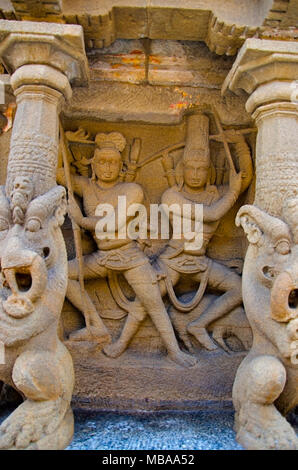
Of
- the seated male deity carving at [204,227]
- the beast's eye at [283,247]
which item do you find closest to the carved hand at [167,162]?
the seated male deity carving at [204,227]

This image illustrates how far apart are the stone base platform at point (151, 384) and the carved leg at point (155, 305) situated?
10 cm

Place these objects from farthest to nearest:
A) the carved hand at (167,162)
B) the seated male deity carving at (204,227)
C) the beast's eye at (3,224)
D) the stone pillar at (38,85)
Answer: the carved hand at (167,162), the seated male deity carving at (204,227), the stone pillar at (38,85), the beast's eye at (3,224)

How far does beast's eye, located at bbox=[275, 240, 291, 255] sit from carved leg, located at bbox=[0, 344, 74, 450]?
1.74 m

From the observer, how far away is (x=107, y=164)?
4.36 m

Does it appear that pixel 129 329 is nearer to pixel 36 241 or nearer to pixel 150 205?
pixel 150 205

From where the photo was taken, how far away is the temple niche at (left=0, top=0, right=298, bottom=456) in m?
3.08

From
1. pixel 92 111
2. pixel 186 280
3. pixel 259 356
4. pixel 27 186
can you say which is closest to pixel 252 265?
pixel 259 356

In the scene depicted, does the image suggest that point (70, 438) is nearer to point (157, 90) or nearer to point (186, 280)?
point (186, 280)

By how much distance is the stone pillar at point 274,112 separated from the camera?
3.42m

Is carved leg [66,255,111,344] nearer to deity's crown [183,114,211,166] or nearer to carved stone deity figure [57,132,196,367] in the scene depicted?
carved stone deity figure [57,132,196,367]

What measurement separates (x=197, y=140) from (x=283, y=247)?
1674 mm

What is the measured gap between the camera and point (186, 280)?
445 centimetres

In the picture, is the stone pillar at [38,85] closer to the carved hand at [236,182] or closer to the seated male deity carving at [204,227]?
the seated male deity carving at [204,227]

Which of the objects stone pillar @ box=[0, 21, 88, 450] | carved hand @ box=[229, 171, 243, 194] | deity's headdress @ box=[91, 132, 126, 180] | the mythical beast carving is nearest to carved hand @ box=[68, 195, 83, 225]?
deity's headdress @ box=[91, 132, 126, 180]
